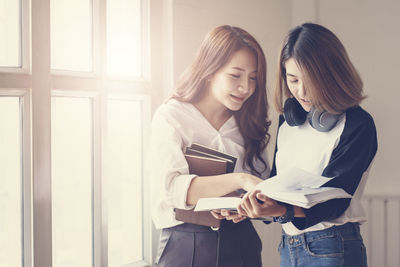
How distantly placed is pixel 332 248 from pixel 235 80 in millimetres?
633

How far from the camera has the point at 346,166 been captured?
51.3 inches

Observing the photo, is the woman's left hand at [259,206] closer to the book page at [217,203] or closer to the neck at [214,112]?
the book page at [217,203]

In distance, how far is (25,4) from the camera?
1.42 meters

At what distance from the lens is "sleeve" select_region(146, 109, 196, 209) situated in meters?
1.42

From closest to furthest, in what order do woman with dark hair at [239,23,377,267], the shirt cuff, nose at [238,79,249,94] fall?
woman with dark hair at [239,23,377,267]
the shirt cuff
nose at [238,79,249,94]

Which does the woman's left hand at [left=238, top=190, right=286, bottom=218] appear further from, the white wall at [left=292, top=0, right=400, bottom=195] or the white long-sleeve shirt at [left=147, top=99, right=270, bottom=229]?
the white wall at [left=292, top=0, right=400, bottom=195]

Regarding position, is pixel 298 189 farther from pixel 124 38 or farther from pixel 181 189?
pixel 124 38

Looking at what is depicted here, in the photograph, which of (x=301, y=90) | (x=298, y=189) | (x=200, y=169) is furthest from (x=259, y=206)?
(x=301, y=90)

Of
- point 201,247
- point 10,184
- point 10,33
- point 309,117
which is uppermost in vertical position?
point 10,33

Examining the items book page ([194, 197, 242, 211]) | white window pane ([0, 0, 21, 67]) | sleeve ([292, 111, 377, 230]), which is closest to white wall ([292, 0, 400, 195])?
sleeve ([292, 111, 377, 230])

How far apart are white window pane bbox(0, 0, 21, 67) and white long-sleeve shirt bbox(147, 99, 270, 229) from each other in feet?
1.68

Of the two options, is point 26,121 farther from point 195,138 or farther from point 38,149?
point 195,138

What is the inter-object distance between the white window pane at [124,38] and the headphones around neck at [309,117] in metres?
0.69

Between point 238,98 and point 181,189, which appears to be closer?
point 181,189
